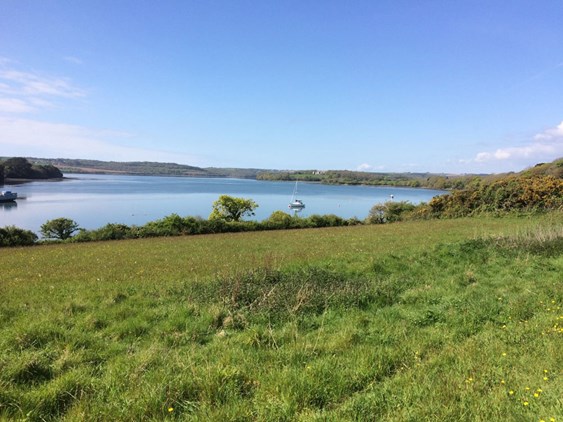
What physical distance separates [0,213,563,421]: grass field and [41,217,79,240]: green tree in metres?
32.6

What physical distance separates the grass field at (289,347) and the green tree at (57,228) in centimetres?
3258

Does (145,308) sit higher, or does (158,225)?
(145,308)

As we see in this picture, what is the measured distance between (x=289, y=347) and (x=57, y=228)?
132 ft

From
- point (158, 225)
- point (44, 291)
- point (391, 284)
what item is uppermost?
point (391, 284)

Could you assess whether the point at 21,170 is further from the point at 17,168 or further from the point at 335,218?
the point at 335,218

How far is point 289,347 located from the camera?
16.8 ft

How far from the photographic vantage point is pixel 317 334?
5.76 m

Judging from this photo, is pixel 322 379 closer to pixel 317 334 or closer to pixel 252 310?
pixel 317 334

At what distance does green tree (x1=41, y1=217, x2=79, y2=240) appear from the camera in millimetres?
37406

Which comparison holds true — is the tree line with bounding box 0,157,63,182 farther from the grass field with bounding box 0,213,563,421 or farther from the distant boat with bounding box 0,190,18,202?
the grass field with bounding box 0,213,563,421

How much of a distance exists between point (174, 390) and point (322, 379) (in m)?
1.64

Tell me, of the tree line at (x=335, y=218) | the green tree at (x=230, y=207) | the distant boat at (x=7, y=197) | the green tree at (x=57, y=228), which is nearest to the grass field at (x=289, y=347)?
the tree line at (x=335, y=218)

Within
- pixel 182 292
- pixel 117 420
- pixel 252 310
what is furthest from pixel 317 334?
pixel 182 292

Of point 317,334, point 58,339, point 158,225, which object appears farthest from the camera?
point 158,225
